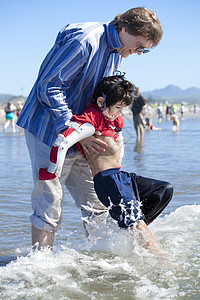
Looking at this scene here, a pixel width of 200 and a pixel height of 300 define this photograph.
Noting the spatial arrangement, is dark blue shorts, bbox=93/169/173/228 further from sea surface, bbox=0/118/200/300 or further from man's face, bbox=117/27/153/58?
man's face, bbox=117/27/153/58

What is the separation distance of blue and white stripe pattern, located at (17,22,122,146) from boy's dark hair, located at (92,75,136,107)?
100mm

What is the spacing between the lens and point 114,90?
10.9 ft

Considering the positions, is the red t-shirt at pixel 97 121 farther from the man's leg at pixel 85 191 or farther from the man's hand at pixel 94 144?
the man's leg at pixel 85 191

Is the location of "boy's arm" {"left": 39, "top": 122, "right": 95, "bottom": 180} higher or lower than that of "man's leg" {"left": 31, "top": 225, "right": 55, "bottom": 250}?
higher

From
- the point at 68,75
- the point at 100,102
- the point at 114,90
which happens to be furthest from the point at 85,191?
the point at 68,75

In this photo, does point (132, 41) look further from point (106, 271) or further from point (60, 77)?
point (106, 271)

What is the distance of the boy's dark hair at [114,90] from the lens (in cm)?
331

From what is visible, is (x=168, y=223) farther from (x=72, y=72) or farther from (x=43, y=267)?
(x=72, y=72)

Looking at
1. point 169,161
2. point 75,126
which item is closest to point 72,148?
point 75,126

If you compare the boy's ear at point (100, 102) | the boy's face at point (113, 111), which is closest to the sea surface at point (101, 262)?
the boy's face at point (113, 111)

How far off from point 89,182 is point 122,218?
18.3 inches

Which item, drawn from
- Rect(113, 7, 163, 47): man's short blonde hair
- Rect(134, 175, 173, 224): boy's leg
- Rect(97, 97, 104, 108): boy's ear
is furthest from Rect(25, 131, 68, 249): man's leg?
Rect(113, 7, 163, 47): man's short blonde hair

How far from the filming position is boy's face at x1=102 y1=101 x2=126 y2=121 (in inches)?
132

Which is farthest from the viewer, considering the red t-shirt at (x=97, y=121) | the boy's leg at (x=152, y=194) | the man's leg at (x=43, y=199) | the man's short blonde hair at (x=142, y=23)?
the boy's leg at (x=152, y=194)
